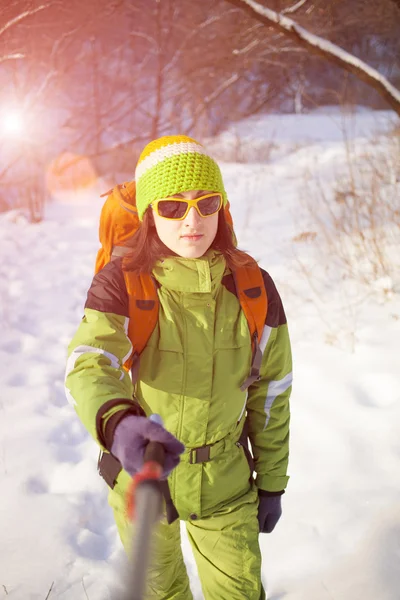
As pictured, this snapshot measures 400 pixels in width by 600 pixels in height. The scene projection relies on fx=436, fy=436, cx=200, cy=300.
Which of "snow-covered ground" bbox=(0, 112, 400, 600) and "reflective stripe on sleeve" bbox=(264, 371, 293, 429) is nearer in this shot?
"reflective stripe on sleeve" bbox=(264, 371, 293, 429)

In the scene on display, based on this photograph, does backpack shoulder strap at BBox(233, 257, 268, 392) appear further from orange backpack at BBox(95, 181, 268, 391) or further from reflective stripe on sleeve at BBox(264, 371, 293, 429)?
reflective stripe on sleeve at BBox(264, 371, 293, 429)

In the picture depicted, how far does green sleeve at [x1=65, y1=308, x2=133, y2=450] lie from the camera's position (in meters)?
1.03

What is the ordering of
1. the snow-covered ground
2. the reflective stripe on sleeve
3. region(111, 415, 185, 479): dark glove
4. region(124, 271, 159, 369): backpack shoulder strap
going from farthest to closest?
1. the snow-covered ground
2. the reflective stripe on sleeve
3. region(124, 271, 159, 369): backpack shoulder strap
4. region(111, 415, 185, 479): dark glove

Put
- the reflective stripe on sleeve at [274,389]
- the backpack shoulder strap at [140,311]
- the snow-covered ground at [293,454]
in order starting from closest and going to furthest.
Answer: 1. the backpack shoulder strap at [140,311]
2. the reflective stripe on sleeve at [274,389]
3. the snow-covered ground at [293,454]

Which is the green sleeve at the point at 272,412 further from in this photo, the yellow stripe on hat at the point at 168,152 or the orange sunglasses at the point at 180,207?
the yellow stripe on hat at the point at 168,152

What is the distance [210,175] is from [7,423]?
8.32ft

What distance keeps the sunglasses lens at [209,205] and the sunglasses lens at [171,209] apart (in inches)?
2.3

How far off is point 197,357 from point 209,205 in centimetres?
51

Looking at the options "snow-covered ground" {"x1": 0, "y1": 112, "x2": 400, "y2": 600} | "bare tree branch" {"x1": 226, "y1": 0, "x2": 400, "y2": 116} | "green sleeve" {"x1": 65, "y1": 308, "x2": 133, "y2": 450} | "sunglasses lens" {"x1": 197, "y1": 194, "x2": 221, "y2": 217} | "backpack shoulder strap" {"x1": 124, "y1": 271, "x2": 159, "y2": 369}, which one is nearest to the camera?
"green sleeve" {"x1": 65, "y1": 308, "x2": 133, "y2": 450}

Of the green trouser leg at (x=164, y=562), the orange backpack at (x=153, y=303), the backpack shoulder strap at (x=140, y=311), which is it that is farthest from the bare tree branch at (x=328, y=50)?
the green trouser leg at (x=164, y=562)

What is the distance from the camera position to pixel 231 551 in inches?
58.7

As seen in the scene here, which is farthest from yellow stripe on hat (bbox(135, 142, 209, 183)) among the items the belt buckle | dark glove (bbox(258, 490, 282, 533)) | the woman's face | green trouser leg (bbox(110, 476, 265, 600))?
Result: dark glove (bbox(258, 490, 282, 533))

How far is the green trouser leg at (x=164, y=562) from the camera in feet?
4.99

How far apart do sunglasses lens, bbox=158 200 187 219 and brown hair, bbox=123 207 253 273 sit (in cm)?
12
